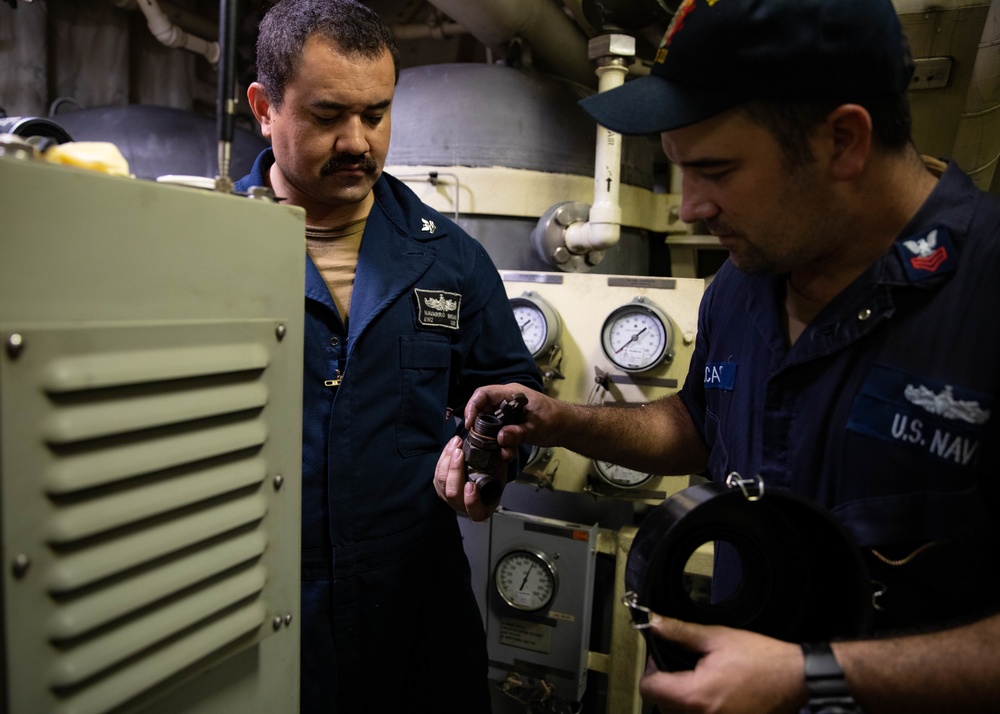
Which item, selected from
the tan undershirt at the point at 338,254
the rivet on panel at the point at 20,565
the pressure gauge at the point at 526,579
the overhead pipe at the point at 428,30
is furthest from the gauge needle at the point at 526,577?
the overhead pipe at the point at 428,30

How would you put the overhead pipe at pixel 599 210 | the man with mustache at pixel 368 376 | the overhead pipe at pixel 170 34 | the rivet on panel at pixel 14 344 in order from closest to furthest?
1. the rivet on panel at pixel 14 344
2. the man with mustache at pixel 368 376
3. the overhead pipe at pixel 599 210
4. the overhead pipe at pixel 170 34

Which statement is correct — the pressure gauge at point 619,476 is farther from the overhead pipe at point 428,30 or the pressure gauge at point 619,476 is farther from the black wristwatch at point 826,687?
the overhead pipe at point 428,30

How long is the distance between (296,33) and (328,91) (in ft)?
0.42

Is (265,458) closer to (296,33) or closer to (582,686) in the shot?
(296,33)

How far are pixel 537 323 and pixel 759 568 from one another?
1255mm

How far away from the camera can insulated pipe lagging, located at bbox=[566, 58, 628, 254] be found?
7.00 ft

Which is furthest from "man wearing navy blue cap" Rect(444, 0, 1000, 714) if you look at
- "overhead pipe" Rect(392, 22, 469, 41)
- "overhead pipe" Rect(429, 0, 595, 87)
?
"overhead pipe" Rect(392, 22, 469, 41)

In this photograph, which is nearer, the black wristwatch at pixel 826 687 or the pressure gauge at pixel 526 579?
the black wristwatch at pixel 826 687

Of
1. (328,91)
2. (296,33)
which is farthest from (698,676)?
(296,33)

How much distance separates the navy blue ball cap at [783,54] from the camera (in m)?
0.73

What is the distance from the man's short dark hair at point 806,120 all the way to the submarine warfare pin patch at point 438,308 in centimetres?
67

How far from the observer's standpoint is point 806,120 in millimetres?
774

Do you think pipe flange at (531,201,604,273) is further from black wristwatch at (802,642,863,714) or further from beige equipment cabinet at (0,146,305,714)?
black wristwatch at (802,642,863,714)

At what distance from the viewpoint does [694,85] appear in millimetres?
803
